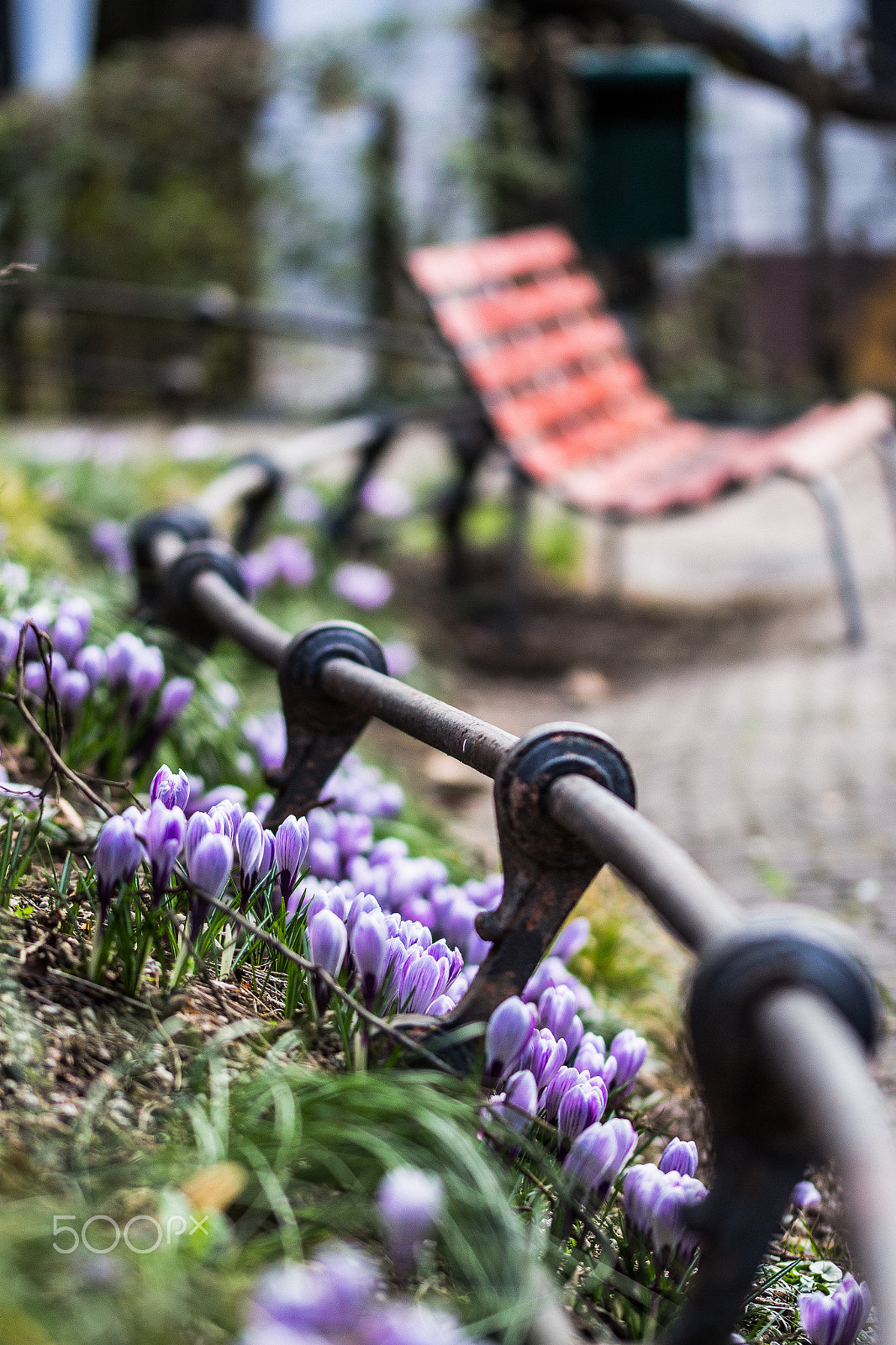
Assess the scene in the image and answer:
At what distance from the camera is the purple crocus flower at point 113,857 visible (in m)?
1.49

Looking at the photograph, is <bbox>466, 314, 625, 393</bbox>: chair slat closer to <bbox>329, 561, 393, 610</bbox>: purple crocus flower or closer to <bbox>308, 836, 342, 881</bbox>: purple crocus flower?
<bbox>329, 561, 393, 610</bbox>: purple crocus flower

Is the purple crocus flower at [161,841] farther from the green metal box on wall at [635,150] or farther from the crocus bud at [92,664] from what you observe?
the green metal box on wall at [635,150]

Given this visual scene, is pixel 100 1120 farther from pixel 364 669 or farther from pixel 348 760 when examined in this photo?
pixel 348 760

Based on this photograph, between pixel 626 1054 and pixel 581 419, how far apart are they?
518 centimetres

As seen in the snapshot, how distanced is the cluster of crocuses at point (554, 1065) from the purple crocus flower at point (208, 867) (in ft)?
1.10

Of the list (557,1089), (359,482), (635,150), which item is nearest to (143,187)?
(635,150)

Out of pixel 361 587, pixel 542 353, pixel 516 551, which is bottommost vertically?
pixel 361 587

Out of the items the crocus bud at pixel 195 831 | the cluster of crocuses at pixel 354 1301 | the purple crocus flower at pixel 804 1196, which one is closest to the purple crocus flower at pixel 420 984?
the crocus bud at pixel 195 831

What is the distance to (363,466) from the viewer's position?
554 centimetres

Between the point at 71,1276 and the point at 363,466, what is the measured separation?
15.4ft

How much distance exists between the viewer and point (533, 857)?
4.89 ft

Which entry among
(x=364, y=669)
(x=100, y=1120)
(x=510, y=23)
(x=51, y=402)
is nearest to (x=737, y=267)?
(x=510, y=23)
